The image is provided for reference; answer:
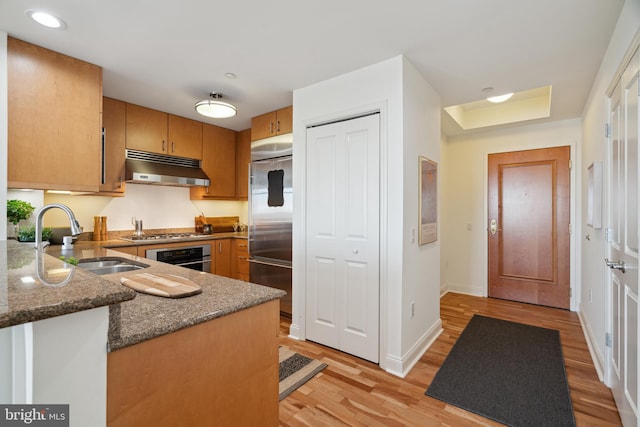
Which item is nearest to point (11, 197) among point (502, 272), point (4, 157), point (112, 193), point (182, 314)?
point (4, 157)

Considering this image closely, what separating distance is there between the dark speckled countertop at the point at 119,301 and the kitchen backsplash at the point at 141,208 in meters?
Answer: 2.29

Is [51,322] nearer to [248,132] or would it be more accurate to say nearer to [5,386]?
[5,386]

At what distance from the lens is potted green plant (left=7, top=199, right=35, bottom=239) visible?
7.43 feet

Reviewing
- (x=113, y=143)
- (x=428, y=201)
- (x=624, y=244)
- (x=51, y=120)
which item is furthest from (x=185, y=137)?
(x=624, y=244)

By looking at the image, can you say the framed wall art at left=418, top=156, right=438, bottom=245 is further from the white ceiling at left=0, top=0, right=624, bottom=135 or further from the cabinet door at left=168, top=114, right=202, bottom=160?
the cabinet door at left=168, top=114, right=202, bottom=160

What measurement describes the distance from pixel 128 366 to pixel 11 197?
2556mm

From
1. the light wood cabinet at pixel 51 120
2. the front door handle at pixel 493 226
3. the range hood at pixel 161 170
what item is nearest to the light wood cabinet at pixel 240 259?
the range hood at pixel 161 170

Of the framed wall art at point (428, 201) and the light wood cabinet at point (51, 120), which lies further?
the framed wall art at point (428, 201)

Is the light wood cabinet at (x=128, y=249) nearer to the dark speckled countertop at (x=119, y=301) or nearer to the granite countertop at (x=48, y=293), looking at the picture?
the dark speckled countertop at (x=119, y=301)

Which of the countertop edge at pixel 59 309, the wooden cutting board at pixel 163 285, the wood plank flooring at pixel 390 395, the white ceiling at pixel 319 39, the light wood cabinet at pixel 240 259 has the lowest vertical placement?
the wood plank flooring at pixel 390 395

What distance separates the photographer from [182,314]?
0.98 metres

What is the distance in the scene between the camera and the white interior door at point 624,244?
1.46 meters

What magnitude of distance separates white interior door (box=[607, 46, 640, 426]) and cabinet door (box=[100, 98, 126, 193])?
13.7 ft

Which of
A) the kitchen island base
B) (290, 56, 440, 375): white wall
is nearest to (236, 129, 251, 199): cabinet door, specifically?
(290, 56, 440, 375): white wall
